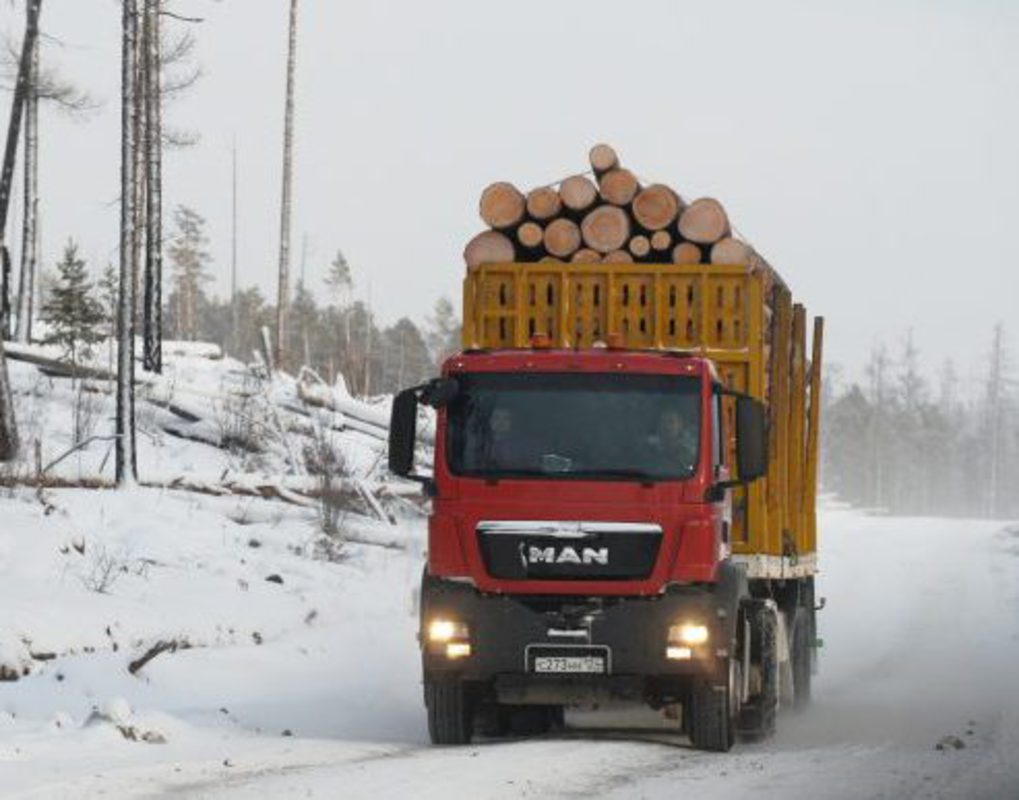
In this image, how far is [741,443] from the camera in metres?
12.1

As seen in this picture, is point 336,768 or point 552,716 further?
point 552,716

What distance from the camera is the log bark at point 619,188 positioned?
14.2m

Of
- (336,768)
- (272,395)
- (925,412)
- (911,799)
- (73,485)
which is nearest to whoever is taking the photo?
(911,799)

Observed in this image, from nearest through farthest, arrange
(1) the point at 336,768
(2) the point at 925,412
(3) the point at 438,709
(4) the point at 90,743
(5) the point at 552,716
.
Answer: (1) the point at 336,768
(4) the point at 90,743
(3) the point at 438,709
(5) the point at 552,716
(2) the point at 925,412

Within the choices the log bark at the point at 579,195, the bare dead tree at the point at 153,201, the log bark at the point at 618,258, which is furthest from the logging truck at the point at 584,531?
the bare dead tree at the point at 153,201

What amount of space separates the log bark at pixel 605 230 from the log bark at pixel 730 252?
27.2 inches

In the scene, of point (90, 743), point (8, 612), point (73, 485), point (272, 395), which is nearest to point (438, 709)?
point (90, 743)

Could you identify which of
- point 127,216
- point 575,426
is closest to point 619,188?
point 575,426

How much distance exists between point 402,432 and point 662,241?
9.50 feet

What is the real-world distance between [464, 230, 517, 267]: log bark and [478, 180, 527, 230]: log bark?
9 cm

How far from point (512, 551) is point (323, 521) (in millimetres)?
10575

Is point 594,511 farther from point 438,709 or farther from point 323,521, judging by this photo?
point 323,521

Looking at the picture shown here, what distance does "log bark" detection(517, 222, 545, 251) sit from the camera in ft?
46.3

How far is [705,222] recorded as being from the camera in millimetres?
13867
